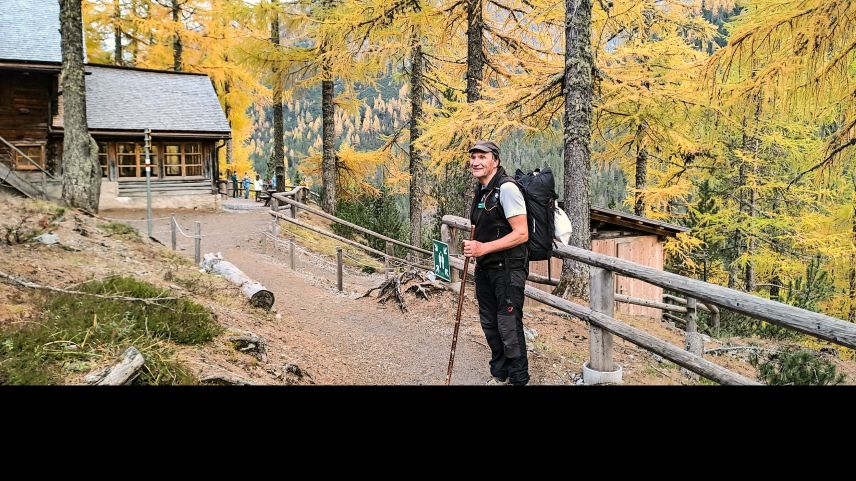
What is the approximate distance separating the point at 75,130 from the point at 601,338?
778 centimetres

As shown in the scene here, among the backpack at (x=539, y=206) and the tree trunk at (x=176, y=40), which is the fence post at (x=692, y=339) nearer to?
the backpack at (x=539, y=206)

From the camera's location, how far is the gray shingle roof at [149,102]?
12219 mm

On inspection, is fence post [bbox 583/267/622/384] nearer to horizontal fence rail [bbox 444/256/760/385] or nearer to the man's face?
horizontal fence rail [bbox 444/256/760/385]

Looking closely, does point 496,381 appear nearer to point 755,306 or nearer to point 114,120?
point 755,306

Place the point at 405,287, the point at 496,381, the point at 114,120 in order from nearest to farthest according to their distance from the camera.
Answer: the point at 496,381 < the point at 405,287 < the point at 114,120

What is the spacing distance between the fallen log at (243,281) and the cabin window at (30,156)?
291 inches

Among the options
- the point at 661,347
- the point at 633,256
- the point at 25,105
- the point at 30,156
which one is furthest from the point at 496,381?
the point at 25,105

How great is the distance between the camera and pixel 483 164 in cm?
302

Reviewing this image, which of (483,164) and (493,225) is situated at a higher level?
(483,164)

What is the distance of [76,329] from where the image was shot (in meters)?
3.04

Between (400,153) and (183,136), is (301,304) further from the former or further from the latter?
(183,136)

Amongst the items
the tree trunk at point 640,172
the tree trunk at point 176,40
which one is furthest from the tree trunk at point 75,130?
the tree trunk at point 640,172

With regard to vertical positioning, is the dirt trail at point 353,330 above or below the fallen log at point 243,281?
below
